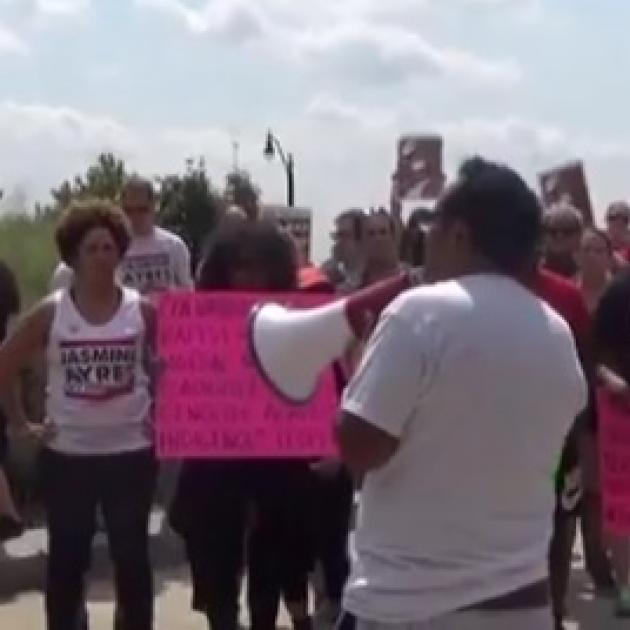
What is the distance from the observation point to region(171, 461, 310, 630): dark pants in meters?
7.38

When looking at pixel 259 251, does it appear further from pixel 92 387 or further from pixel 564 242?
pixel 564 242

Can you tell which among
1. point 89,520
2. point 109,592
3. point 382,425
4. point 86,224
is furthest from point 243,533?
point 382,425

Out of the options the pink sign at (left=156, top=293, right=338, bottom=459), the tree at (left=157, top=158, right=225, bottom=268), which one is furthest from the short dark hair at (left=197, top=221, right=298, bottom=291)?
the tree at (left=157, top=158, right=225, bottom=268)

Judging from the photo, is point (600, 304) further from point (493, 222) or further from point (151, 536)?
point (493, 222)

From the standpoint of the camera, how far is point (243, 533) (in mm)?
7441

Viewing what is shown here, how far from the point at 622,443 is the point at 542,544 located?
15.2 ft

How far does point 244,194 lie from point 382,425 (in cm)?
587

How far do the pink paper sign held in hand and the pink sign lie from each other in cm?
150

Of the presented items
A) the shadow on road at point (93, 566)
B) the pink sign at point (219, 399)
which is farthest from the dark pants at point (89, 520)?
the shadow on road at point (93, 566)

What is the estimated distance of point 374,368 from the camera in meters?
3.97

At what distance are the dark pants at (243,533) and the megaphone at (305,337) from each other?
3.23 meters

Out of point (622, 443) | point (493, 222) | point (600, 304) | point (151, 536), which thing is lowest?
point (151, 536)

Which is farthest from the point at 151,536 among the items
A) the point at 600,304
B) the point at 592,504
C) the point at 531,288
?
the point at 531,288

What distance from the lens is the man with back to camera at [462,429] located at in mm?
3975
